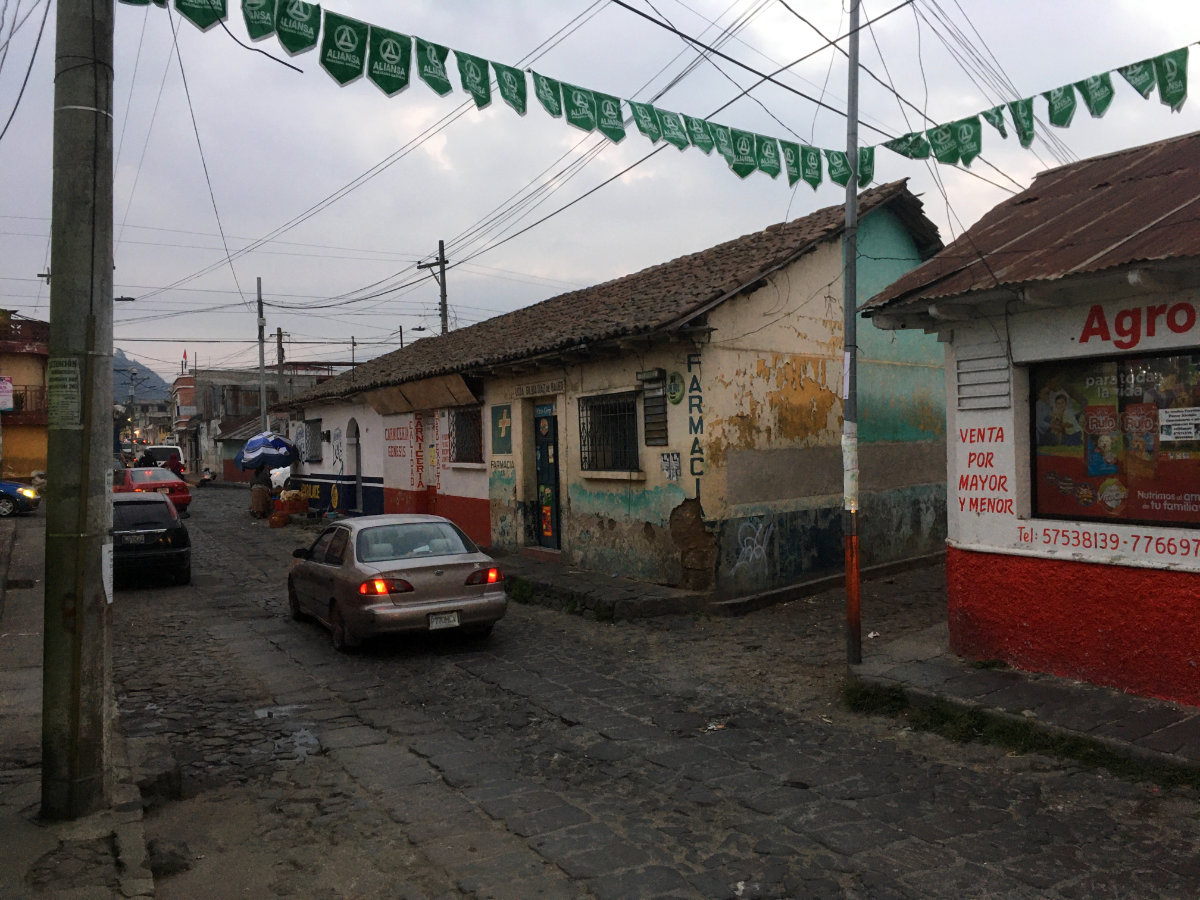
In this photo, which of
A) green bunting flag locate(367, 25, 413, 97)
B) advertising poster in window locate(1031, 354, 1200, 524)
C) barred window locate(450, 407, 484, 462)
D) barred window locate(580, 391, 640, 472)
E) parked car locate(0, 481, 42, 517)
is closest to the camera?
green bunting flag locate(367, 25, 413, 97)

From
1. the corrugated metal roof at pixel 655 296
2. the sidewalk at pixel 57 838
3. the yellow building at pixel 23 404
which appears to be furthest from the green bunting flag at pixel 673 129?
the yellow building at pixel 23 404

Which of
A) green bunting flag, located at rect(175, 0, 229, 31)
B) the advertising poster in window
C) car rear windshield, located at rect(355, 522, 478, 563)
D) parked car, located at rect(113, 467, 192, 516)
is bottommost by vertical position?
car rear windshield, located at rect(355, 522, 478, 563)

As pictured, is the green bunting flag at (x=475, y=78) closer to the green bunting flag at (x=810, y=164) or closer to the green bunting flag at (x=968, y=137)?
the green bunting flag at (x=810, y=164)

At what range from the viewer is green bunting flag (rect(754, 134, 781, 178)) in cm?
877

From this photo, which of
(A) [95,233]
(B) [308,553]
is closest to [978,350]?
(A) [95,233]

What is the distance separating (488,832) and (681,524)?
22.5ft

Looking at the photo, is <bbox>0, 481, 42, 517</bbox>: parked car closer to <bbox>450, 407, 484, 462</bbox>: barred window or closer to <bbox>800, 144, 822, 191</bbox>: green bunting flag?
<bbox>450, 407, 484, 462</bbox>: barred window

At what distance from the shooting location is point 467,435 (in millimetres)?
16734

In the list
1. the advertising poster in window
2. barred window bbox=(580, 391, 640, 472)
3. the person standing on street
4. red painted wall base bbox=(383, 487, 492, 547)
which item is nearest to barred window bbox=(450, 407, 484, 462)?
red painted wall base bbox=(383, 487, 492, 547)

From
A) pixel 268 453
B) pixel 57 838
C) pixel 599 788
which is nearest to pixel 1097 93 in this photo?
pixel 599 788

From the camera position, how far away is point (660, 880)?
423cm

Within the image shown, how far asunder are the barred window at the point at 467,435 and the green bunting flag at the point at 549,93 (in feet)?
30.0

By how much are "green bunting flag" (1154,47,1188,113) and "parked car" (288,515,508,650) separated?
24.5 ft

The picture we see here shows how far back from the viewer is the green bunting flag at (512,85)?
Result: 7.03m
